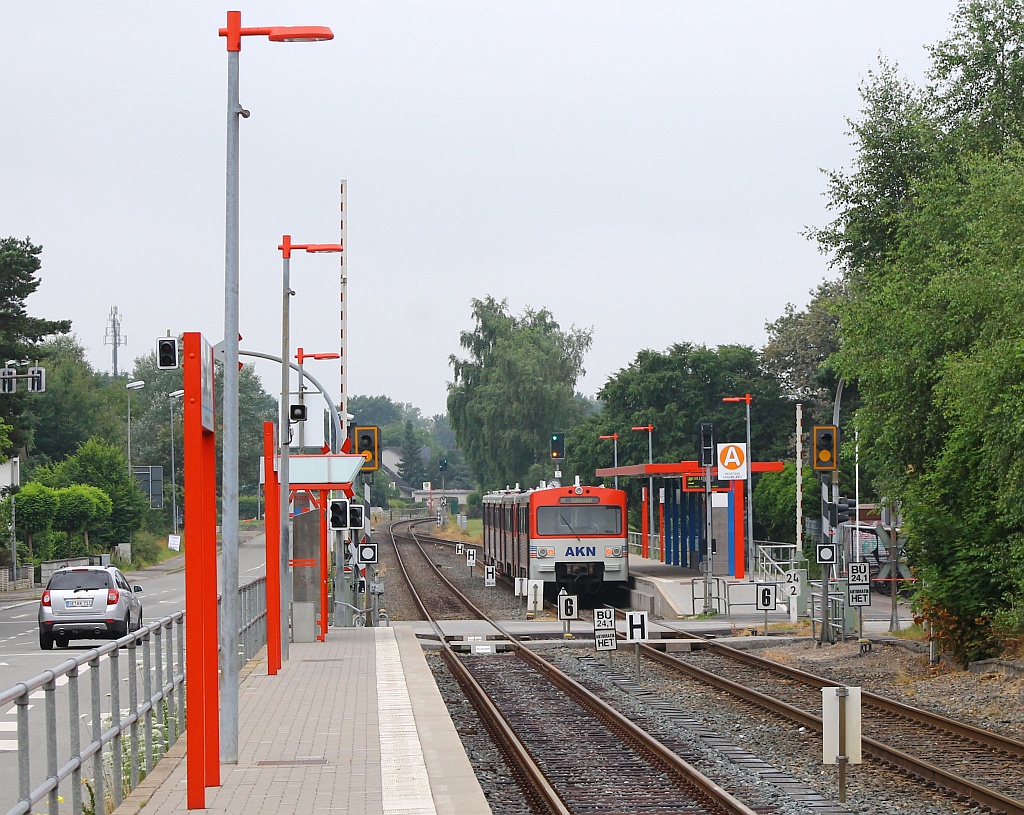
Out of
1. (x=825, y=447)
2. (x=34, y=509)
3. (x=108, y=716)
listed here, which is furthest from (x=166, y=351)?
(x=34, y=509)

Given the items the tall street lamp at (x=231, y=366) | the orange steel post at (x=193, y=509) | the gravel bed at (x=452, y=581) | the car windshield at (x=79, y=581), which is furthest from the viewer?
the gravel bed at (x=452, y=581)

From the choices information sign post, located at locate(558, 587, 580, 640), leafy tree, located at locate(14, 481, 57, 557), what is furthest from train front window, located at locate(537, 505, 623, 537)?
leafy tree, located at locate(14, 481, 57, 557)

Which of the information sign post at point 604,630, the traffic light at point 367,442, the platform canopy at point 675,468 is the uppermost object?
the traffic light at point 367,442

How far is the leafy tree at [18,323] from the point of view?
181 feet

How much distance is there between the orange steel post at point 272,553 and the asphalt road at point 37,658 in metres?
2.93

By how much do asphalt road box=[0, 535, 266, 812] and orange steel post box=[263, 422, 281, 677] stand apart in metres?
2.93

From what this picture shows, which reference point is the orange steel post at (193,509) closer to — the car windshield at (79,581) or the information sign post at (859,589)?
the information sign post at (859,589)

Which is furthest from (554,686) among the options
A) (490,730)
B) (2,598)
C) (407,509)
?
(407,509)

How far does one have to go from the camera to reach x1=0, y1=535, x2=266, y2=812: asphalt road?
304 inches

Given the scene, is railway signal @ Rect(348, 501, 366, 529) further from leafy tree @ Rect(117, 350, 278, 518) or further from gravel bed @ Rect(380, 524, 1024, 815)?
leafy tree @ Rect(117, 350, 278, 518)

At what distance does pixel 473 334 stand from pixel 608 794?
82550mm

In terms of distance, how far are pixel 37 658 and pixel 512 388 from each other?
6469 centimetres

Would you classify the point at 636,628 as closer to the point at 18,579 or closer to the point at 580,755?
the point at 580,755

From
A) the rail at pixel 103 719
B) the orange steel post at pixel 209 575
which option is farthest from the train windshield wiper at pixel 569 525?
the orange steel post at pixel 209 575
